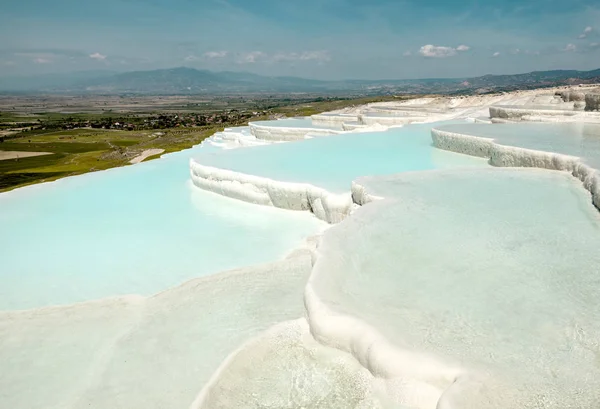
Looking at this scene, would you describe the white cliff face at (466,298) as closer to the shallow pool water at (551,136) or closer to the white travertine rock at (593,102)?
the shallow pool water at (551,136)

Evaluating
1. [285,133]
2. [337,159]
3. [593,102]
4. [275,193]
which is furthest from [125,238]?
[593,102]

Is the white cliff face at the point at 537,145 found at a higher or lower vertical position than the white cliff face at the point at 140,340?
higher

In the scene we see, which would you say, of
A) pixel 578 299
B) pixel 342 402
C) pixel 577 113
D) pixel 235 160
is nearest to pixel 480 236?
pixel 578 299

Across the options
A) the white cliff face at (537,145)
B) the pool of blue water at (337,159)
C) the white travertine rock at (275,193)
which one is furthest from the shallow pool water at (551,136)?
the white travertine rock at (275,193)

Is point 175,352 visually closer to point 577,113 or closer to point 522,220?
point 522,220

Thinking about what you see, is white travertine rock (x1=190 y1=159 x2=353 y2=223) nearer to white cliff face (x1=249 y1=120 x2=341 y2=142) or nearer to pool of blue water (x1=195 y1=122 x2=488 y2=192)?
pool of blue water (x1=195 y1=122 x2=488 y2=192)
